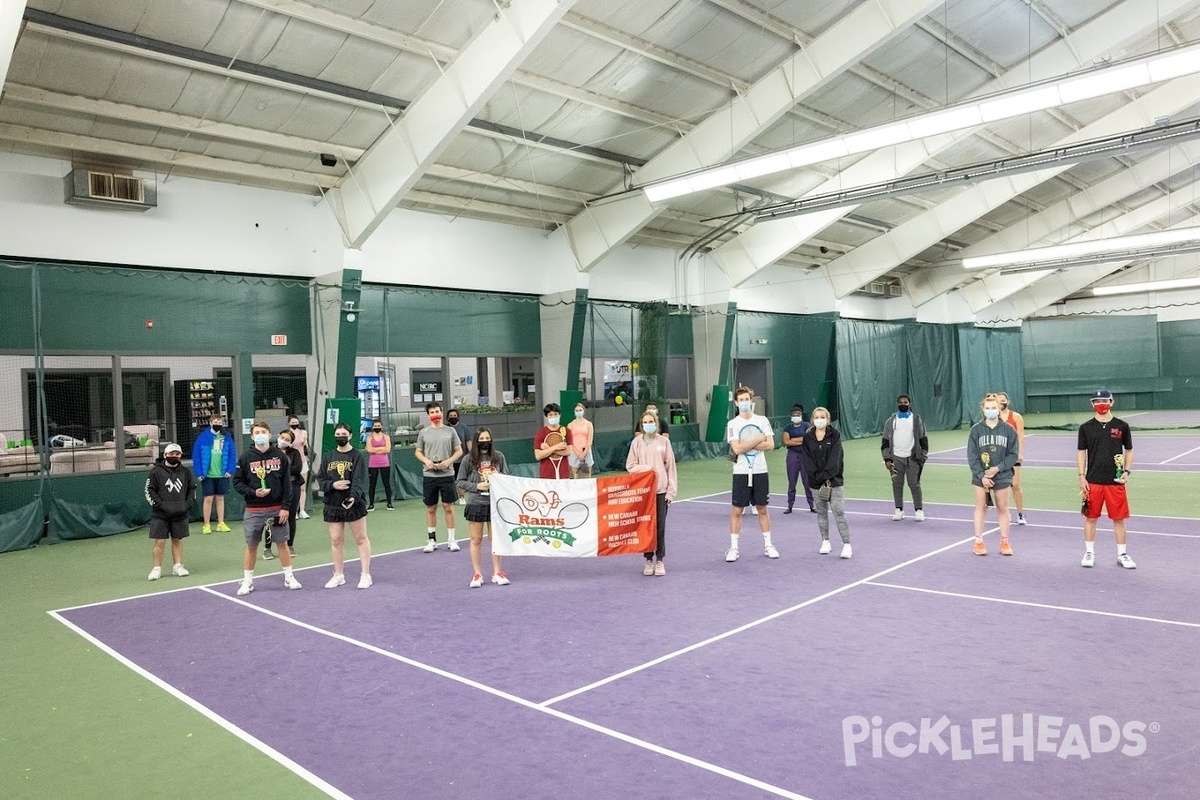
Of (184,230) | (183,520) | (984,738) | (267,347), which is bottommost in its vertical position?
(984,738)

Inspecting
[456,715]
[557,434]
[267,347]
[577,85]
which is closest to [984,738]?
[456,715]

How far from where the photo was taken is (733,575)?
935cm

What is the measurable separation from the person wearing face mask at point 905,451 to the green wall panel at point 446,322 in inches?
406

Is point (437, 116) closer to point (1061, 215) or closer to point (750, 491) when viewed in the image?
point (750, 491)

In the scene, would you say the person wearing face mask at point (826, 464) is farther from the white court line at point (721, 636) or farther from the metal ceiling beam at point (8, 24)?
the metal ceiling beam at point (8, 24)

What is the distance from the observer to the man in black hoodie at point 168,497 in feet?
32.2

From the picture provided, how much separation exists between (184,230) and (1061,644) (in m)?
15.0

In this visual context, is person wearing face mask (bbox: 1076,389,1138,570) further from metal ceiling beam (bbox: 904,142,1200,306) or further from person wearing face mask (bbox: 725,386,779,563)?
metal ceiling beam (bbox: 904,142,1200,306)

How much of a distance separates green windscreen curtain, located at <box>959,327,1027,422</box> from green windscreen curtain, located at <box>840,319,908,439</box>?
4.04 meters

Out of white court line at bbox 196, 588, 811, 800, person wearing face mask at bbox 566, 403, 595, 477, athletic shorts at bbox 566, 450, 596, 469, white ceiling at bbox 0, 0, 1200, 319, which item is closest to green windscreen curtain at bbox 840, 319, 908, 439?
white ceiling at bbox 0, 0, 1200, 319

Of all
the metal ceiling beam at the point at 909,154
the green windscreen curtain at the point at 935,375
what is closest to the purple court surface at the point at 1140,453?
the green windscreen curtain at the point at 935,375

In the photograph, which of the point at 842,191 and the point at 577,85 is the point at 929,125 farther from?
the point at 842,191

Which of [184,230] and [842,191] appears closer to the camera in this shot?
[184,230]

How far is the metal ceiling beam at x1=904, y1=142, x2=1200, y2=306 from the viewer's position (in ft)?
79.4
